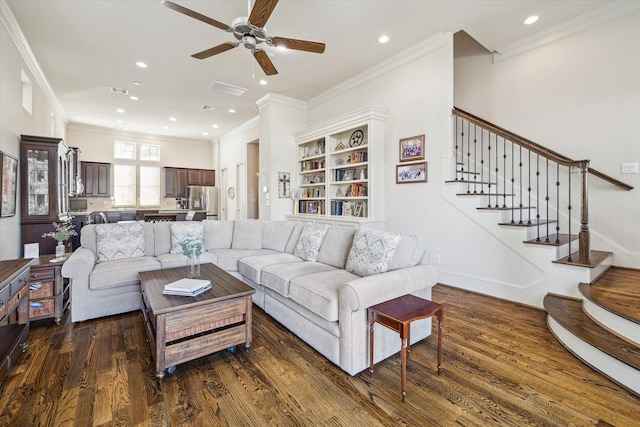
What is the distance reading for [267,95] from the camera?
598cm

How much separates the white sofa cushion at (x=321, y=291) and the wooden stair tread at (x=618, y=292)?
204 centimetres

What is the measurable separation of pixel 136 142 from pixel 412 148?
29.3 feet

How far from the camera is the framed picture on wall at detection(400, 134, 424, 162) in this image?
13.8 ft

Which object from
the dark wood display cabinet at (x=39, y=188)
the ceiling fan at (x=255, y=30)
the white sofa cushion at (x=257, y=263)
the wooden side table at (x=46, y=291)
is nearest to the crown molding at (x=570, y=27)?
the ceiling fan at (x=255, y=30)

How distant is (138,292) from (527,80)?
584 centimetres

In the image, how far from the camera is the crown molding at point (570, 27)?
10.9 feet

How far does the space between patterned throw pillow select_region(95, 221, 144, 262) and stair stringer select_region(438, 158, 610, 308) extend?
13.3 feet

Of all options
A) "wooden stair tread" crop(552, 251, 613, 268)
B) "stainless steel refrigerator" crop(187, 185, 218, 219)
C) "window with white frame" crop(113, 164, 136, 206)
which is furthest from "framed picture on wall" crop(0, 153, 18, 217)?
"wooden stair tread" crop(552, 251, 613, 268)

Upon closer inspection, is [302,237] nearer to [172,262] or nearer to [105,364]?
[172,262]

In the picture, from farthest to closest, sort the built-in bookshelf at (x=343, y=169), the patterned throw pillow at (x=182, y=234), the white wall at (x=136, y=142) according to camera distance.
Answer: the white wall at (x=136, y=142), the built-in bookshelf at (x=343, y=169), the patterned throw pillow at (x=182, y=234)

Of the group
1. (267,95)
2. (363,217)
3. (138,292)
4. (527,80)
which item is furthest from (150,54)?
(527,80)

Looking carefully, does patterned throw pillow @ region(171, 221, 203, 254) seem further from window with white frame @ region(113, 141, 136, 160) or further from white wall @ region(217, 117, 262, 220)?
window with white frame @ region(113, 141, 136, 160)

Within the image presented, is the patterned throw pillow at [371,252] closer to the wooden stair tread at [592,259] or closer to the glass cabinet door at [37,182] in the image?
the wooden stair tread at [592,259]

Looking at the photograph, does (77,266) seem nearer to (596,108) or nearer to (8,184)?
(8,184)
